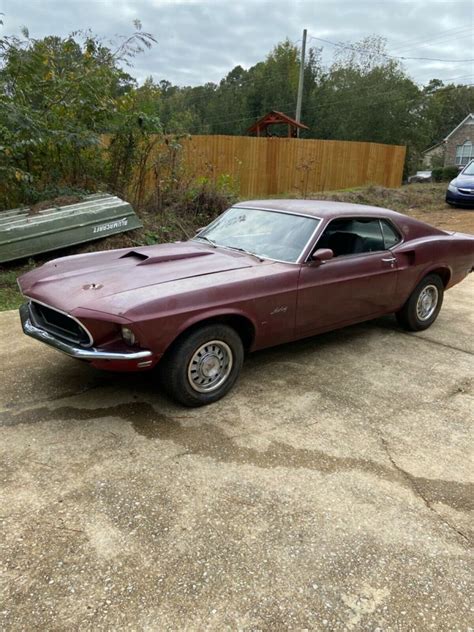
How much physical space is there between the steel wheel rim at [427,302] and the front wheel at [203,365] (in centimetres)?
264

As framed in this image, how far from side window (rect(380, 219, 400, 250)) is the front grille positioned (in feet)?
10.4

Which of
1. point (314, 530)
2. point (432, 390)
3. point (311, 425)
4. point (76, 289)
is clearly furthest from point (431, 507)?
point (76, 289)

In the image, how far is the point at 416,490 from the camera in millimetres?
2854

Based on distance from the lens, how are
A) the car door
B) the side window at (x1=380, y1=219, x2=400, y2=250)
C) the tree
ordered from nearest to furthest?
the car door, the side window at (x1=380, y1=219, x2=400, y2=250), the tree

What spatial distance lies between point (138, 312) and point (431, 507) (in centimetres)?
207

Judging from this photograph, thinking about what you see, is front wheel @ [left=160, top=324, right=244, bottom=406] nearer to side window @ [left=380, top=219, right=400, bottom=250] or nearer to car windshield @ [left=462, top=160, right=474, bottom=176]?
side window @ [left=380, top=219, right=400, bottom=250]

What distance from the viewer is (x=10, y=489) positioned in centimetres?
268

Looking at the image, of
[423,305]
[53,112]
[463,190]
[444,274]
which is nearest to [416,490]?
[423,305]

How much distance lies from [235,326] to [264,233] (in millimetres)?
1122

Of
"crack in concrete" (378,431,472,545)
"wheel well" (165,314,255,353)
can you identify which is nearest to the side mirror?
"wheel well" (165,314,255,353)

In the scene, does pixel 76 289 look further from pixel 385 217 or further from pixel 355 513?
pixel 385 217

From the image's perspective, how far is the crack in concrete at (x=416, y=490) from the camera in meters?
2.53

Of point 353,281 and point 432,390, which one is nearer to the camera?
point 432,390

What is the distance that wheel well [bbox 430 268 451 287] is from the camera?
212 inches
